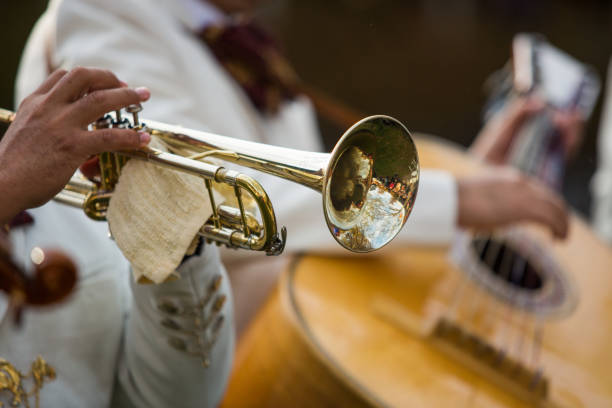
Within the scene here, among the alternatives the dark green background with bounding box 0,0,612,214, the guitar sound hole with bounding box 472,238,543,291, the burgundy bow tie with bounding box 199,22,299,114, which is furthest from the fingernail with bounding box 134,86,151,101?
the dark green background with bounding box 0,0,612,214

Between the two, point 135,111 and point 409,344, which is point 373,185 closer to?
point 135,111

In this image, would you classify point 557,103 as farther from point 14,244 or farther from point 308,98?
point 14,244

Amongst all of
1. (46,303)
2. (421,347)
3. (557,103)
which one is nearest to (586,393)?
(421,347)

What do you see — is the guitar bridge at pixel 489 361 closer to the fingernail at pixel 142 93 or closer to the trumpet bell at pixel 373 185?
the trumpet bell at pixel 373 185

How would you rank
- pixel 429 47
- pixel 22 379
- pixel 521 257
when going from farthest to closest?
pixel 429 47, pixel 521 257, pixel 22 379

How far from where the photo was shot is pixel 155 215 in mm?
411

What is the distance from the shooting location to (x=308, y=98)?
158 centimetres

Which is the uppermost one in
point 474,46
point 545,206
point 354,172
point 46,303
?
point 354,172

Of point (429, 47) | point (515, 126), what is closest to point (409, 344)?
point (515, 126)

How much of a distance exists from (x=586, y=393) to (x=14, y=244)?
2.82 feet

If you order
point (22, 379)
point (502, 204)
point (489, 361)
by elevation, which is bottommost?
point (489, 361)

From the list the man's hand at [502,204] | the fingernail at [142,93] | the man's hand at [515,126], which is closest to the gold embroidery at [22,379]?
the fingernail at [142,93]

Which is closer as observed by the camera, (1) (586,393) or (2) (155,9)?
(1) (586,393)

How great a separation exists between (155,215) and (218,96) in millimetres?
695
